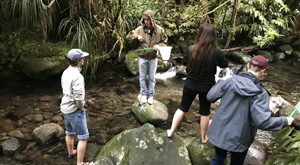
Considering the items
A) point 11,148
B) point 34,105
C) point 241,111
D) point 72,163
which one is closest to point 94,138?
point 72,163

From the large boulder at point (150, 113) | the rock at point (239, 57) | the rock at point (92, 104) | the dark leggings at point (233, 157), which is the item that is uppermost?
the rock at point (239, 57)

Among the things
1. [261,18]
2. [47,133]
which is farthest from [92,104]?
[261,18]

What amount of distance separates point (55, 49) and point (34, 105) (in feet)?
6.16

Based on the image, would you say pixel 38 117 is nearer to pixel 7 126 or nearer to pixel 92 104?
pixel 7 126

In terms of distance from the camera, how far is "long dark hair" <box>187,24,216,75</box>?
2518 millimetres

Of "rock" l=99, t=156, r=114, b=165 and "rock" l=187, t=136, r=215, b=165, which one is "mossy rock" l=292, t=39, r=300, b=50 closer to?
"rock" l=187, t=136, r=215, b=165

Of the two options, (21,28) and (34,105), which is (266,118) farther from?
(21,28)

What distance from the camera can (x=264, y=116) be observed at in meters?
1.95

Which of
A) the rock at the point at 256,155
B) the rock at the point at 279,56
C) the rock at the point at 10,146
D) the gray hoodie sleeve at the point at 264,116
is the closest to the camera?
the gray hoodie sleeve at the point at 264,116

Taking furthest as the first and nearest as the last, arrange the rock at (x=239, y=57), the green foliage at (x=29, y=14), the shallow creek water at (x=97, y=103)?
the rock at (x=239, y=57), the green foliage at (x=29, y=14), the shallow creek water at (x=97, y=103)

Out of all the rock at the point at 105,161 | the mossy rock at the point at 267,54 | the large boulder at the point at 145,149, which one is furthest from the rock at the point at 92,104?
the mossy rock at the point at 267,54

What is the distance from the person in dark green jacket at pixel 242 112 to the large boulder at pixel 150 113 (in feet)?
7.19

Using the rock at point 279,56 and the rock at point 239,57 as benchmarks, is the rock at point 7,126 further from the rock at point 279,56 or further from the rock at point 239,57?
the rock at point 279,56

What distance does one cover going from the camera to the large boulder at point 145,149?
279 cm
